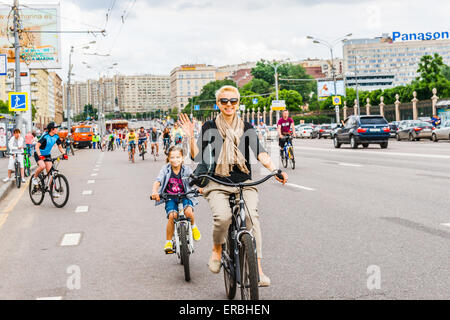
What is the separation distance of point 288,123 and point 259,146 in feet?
45.4

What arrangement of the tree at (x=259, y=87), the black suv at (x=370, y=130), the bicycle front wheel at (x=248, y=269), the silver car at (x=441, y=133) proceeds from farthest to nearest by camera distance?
the tree at (x=259, y=87) → the silver car at (x=441, y=133) → the black suv at (x=370, y=130) → the bicycle front wheel at (x=248, y=269)

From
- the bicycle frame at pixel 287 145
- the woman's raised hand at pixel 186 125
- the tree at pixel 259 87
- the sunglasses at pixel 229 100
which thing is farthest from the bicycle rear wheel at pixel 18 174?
the tree at pixel 259 87

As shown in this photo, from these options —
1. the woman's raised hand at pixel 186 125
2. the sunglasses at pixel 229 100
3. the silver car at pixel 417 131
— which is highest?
the silver car at pixel 417 131

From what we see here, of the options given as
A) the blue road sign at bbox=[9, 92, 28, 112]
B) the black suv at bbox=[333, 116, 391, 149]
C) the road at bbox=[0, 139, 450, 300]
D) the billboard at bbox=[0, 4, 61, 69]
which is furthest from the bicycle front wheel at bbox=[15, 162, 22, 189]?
the billboard at bbox=[0, 4, 61, 69]

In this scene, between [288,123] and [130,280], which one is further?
[288,123]

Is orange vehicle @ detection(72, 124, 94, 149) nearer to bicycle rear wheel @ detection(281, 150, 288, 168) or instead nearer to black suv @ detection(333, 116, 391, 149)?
black suv @ detection(333, 116, 391, 149)

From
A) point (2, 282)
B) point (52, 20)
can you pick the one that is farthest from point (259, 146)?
point (52, 20)

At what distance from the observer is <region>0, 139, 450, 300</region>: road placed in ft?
17.7

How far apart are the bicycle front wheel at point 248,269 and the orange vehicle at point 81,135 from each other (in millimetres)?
55888

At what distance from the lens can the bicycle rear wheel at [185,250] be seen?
19.0 ft

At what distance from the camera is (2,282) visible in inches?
235

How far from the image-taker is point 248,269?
173 inches

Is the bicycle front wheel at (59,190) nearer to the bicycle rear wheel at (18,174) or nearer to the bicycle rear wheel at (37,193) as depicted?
the bicycle rear wheel at (37,193)
